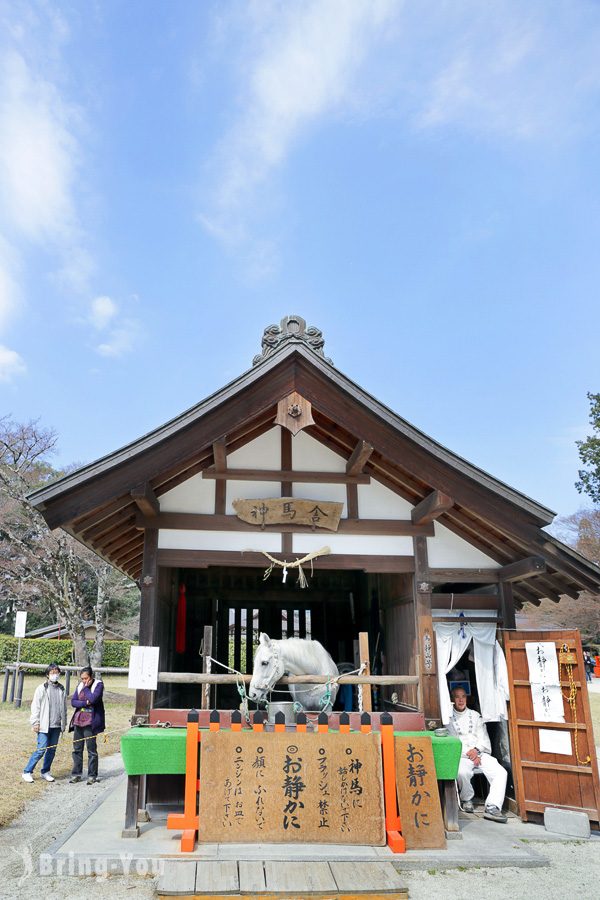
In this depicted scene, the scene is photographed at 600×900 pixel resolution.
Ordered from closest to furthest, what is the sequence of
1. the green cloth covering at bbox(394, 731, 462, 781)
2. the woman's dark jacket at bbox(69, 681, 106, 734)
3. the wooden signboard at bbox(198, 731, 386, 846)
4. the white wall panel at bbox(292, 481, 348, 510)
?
the wooden signboard at bbox(198, 731, 386, 846)
the green cloth covering at bbox(394, 731, 462, 781)
the white wall panel at bbox(292, 481, 348, 510)
the woman's dark jacket at bbox(69, 681, 106, 734)

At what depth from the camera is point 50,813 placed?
7.94 metres

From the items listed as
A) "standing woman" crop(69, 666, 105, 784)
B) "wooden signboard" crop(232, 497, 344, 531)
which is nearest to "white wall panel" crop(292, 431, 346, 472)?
"wooden signboard" crop(232, 497, 344, 531)

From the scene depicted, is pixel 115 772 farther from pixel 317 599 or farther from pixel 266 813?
pixel 266 813

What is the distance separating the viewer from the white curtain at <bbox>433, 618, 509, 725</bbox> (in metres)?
8.10

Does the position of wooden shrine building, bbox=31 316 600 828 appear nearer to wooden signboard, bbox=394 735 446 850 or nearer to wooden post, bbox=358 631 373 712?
wooden post, bbox=358 631 373 712

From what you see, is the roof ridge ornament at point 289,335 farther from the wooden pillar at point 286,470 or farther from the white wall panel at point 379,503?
the white wall panel at point 379,503

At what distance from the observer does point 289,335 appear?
25.3 feet

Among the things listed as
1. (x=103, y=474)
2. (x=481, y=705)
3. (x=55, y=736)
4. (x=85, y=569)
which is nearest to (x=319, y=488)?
(x=103, y=474)

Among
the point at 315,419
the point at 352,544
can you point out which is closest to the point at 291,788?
the point at 352,544

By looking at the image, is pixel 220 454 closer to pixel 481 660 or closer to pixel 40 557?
pixel 481 660

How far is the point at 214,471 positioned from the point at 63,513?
2.12m

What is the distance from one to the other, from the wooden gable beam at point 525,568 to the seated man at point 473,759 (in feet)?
5.78

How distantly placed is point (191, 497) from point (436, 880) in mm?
5201

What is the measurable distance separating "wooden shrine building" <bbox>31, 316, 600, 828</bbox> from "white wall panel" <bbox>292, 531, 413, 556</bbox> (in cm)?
2
